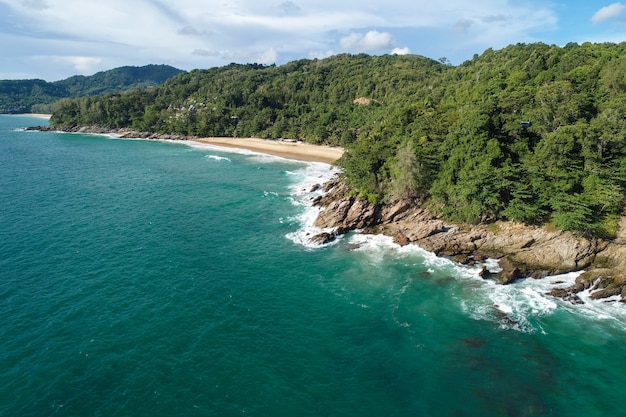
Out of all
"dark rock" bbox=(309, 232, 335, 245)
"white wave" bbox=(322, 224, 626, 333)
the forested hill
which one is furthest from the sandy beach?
"white wave" bbox=(322, 224, 626, 333)

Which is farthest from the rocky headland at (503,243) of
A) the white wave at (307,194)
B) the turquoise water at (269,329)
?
the turquoise water at (269,329)

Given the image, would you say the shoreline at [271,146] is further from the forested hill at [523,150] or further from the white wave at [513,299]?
the white wave at [513,299]

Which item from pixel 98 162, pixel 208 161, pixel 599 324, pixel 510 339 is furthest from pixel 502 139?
pixel 98 162

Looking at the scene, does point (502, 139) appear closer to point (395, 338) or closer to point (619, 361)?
point (619, 361)

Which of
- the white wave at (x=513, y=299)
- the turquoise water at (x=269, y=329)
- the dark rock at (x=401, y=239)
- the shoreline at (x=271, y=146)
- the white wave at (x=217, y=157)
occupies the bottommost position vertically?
the turquoise water at (x=269, y=329)

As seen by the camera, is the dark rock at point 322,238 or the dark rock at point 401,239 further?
the dark rock at point 322,238

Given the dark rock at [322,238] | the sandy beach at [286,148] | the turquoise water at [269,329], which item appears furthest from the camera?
the sandy beach at [286,148]

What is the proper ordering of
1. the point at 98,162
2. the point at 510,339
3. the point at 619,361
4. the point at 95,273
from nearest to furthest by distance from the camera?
the point at 619,361, the point at 510,339, the point at 95,273, the point at 98,162

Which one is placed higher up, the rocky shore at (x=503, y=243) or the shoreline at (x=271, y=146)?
the shoreline at (x=271, y=146)
